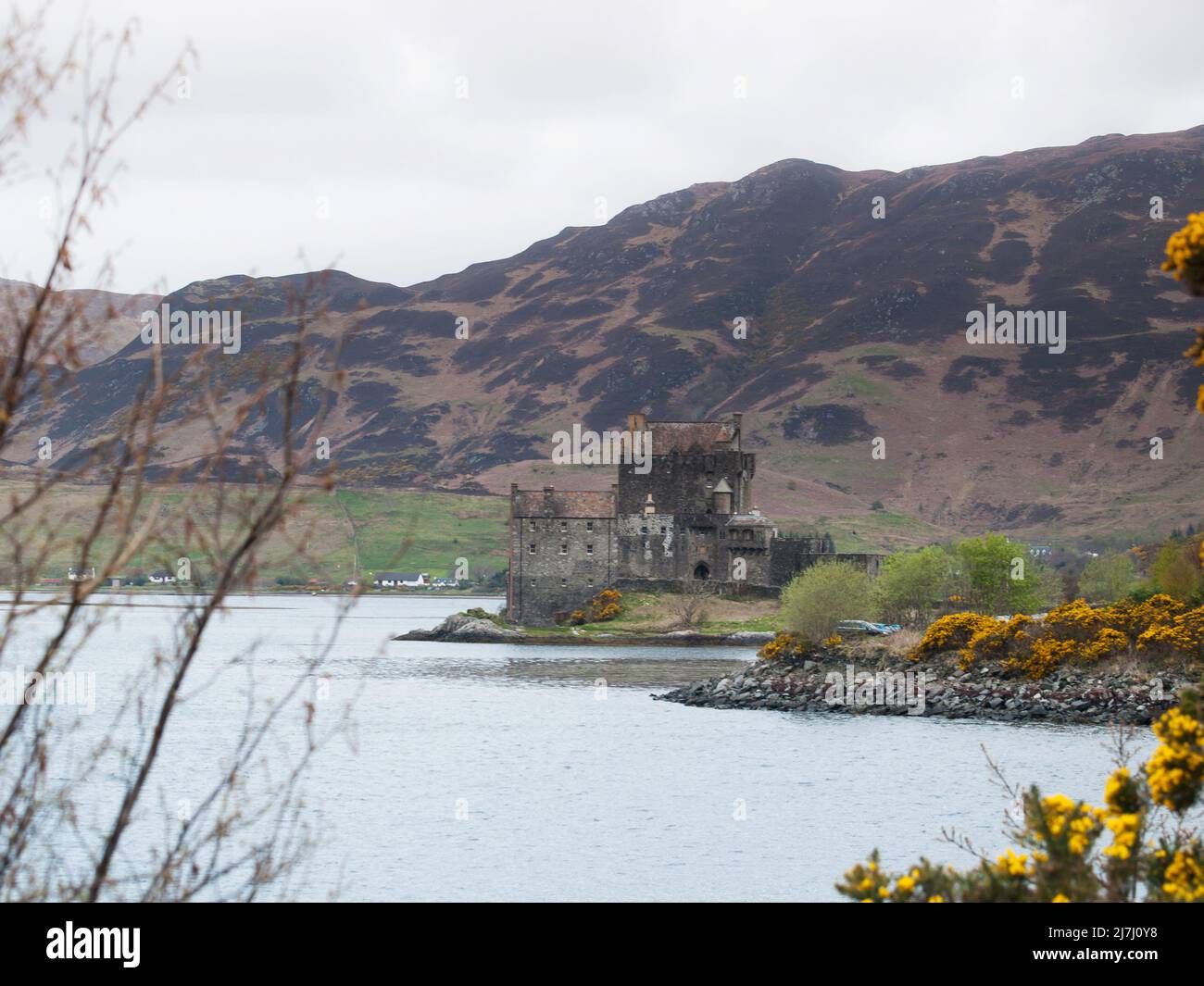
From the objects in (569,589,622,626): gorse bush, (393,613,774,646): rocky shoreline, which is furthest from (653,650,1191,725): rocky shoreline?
(569,589,622,626): gorse bush

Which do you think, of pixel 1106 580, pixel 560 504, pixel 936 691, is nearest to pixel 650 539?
pixel 560 504

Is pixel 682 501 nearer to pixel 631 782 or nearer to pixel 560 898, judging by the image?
pixel 631 782

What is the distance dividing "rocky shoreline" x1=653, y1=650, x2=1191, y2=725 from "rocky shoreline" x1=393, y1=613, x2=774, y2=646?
31.0 m

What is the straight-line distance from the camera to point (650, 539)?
10694 centimetres

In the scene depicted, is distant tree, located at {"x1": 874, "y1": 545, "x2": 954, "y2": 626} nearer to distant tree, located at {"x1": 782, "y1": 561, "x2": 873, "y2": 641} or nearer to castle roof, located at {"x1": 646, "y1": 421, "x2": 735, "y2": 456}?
distant tree, located at {"x1": 782, "y1": 561, "x2": 873, "y2": 641}

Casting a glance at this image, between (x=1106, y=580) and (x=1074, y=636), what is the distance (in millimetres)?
38109

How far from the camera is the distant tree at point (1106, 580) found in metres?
90.9

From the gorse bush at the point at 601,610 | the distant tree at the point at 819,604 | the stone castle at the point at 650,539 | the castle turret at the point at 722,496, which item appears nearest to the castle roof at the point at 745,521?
the stone castle at the point at 650,539

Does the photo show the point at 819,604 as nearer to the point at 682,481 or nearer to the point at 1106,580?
the point at 1106,580

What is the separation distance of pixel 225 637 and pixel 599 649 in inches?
1763

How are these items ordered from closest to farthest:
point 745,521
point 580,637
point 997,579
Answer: point 997,579, point 580,637, point 745,521

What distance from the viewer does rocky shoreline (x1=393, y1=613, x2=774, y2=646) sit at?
99812 mm
